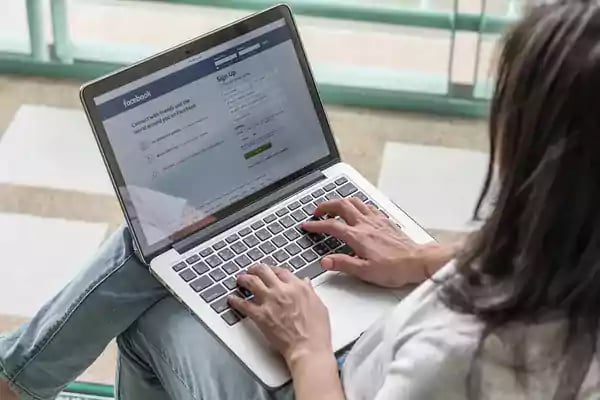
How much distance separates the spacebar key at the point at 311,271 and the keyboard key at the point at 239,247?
0.21ft

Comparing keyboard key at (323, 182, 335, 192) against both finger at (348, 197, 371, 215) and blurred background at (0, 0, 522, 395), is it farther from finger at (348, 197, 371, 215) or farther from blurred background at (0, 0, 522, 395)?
blurred background at (0, 0, 522, 395)

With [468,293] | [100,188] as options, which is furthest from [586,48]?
[100,188]

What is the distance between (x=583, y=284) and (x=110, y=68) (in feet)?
4.85

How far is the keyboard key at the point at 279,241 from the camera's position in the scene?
108 cm

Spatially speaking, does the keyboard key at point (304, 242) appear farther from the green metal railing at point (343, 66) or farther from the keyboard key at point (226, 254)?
the green metal railing at point (343, 66)

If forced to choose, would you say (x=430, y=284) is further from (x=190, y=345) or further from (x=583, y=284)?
(x=190, y=345)

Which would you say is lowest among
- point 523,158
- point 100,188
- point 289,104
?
point 100,188

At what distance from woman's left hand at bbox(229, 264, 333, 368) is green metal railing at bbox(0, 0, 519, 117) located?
1.06 meters

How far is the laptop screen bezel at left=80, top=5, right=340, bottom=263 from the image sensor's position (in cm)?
101

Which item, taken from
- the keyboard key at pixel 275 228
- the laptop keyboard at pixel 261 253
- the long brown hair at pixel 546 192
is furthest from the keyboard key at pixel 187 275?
the long brown hair at pixel 546 192

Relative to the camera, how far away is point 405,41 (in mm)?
2068

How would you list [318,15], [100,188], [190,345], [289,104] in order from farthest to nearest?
1. [318,15]
2. [100,188]
3. [289,104]
4. [190,345]

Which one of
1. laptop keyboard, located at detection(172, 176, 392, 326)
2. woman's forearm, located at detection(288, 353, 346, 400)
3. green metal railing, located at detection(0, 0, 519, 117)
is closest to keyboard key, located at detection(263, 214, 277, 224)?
laptop keyboard, located at detection(172, 176, 392, 326)

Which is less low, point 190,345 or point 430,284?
point 430,284
